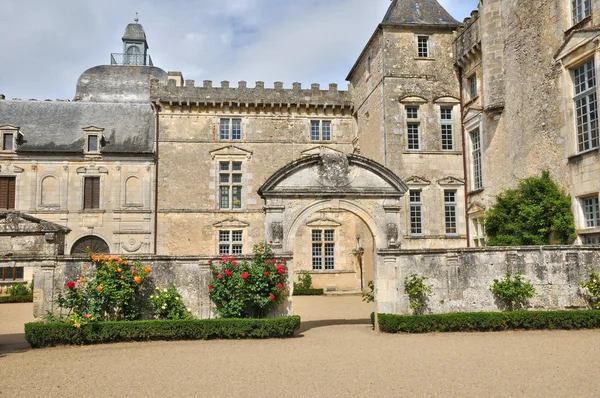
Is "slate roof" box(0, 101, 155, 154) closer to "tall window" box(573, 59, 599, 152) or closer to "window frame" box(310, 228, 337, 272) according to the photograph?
"window frame" box(310, 228, 337, 272)

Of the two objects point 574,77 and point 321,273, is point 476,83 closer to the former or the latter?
point 574,77

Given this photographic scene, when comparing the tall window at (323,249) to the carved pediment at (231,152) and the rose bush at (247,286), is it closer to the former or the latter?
the carved pediment at (231,152)

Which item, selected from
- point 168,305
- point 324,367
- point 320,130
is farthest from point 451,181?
point 324,367

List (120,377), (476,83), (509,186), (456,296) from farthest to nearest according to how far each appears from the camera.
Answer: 1. (476,83)
2. (509,186)
3. (456,296)
4. (120,377)

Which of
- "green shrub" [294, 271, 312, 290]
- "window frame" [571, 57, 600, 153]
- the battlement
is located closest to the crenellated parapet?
the battlement

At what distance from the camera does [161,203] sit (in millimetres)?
23688

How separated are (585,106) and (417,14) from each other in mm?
8341

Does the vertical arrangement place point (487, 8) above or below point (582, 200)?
above

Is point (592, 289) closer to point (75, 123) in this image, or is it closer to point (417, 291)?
point (417, 291)

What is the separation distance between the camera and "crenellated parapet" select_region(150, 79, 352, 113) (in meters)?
24.0

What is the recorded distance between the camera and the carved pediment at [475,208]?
1827cm

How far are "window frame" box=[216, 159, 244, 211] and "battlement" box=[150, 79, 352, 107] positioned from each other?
8.87ft

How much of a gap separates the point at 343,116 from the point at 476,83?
24.3ft

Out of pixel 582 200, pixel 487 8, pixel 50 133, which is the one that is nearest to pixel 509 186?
pixel 582 200
